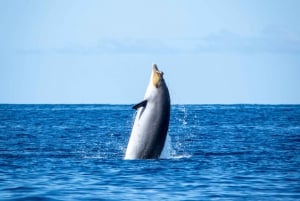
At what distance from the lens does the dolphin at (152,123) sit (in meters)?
28.7

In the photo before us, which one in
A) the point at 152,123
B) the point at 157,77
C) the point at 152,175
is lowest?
the point at 152,175

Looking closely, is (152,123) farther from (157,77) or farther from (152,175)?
(152,175)

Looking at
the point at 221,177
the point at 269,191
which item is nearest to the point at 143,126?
the point at 221,177

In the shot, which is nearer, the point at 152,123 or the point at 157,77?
the point at 152,123

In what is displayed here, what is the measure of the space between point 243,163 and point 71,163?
673 cm

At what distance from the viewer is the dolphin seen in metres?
28.7

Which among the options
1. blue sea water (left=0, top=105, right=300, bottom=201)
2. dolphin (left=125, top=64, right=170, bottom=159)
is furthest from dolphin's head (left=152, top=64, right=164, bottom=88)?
blue sea water (left=0, top=105, right=300, bottom=201)

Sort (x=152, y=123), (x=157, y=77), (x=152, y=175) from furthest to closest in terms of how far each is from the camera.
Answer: (x=157, y=77), (x=152, y=123), (x=152, y=175)

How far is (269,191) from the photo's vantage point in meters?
22.9

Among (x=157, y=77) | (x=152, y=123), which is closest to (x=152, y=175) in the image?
(x=152, y=123)

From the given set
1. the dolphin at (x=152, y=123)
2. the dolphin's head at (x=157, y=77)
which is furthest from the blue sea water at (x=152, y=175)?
the dolphin's head at (x=157, y=77)

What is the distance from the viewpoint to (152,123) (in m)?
28.7

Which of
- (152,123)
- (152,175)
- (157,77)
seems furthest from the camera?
(157,77)

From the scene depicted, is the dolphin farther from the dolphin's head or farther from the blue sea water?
the blue sea water
